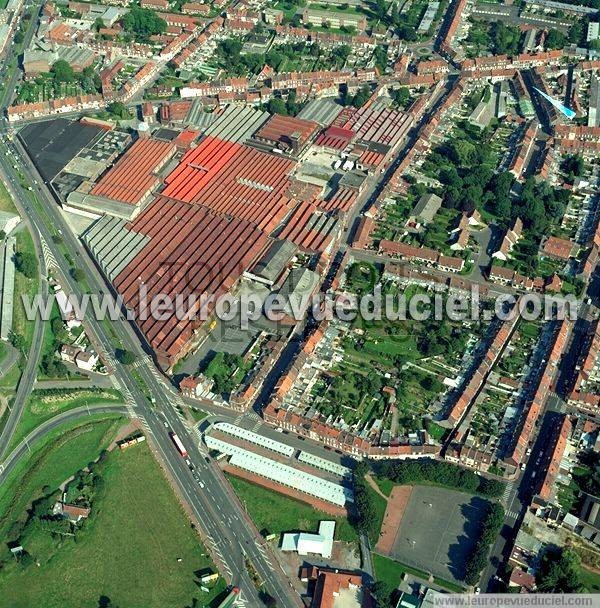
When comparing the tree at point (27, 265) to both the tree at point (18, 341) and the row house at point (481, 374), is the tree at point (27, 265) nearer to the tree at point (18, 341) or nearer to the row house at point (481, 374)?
the tree at point (18, 341)

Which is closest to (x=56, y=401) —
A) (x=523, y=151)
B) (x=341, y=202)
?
(x=341, y=202)

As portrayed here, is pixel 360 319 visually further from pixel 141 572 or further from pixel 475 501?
pixel 141 572

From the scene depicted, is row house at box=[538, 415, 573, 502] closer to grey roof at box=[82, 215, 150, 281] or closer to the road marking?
grey roof at box=[82, 215, 150, 281]

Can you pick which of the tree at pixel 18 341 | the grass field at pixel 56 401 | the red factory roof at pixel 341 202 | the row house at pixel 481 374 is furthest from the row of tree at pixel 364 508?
the tree at pixel 18 341

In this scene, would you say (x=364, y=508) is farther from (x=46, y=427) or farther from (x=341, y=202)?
(x=341, y=202)

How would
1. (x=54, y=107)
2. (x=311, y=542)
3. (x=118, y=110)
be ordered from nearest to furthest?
(x=311, y=542) → (x=118, y=110) → (x=54, y=107)

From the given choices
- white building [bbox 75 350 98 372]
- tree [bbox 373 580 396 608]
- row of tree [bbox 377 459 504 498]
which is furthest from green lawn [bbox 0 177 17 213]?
tree [bbox 373 580 396 608]

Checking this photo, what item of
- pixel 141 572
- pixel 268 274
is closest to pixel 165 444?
pixel 141 572
